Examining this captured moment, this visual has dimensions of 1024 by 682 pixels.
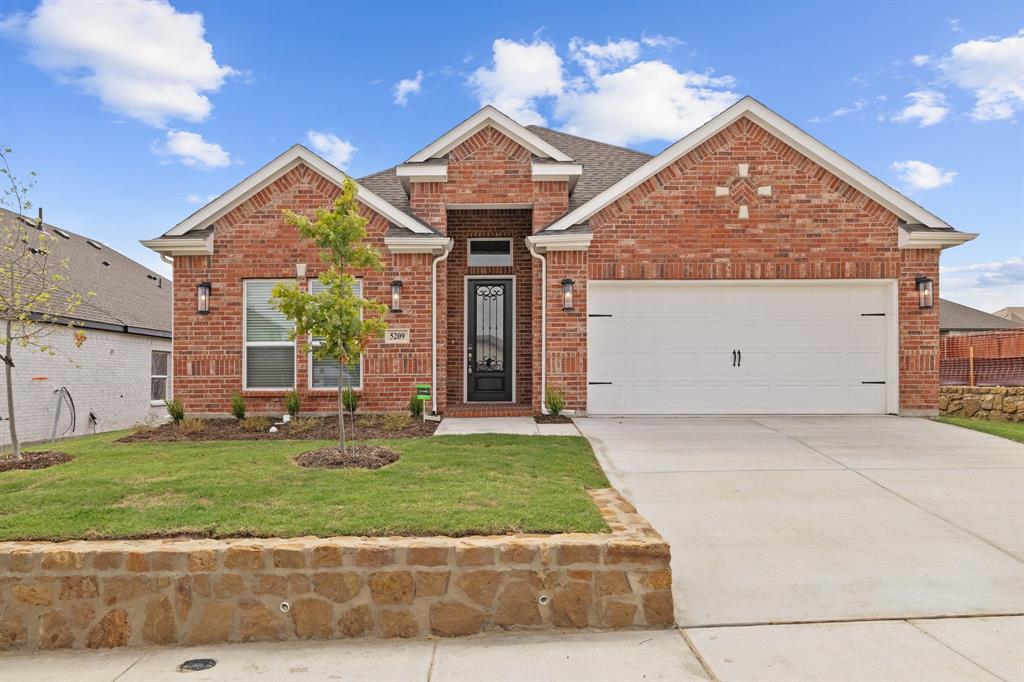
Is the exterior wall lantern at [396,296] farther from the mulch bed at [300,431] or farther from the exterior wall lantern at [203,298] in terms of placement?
the exterior wall lantern at [203,298]

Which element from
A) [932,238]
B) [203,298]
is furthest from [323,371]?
[932,238]

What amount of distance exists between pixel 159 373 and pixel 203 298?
9.53 meters

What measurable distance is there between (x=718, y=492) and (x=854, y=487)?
57.0 inches

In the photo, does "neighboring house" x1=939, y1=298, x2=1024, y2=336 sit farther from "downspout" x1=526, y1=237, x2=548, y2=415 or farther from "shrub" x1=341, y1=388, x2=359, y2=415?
"shrub" x1=341, y1=388, x2=359, y2=415

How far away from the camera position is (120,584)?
3572 mm

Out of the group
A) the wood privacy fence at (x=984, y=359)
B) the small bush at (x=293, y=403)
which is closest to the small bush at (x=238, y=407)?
the small bush at (x=293, y=403)

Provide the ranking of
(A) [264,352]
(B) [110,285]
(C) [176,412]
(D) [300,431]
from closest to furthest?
(D) [300,431] < (C) [176,412] < (A) [264,352] < (B) [110,285]

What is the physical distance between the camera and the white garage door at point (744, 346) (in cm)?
1011

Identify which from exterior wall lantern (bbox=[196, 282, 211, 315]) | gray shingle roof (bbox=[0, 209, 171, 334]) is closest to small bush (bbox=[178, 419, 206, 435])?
exterior wall lantern (bbox=[196, 282, 211, 315])

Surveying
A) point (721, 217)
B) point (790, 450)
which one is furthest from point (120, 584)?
point (721, 217)

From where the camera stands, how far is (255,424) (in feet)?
29.1

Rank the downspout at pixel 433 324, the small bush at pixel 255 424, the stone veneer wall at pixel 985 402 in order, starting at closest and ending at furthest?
the small bush at pixel 255 424 → the downspout at pixel 433 324 → the stone veneer wall at pixel 985 402

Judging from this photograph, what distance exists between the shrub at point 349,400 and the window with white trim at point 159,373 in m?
10.4

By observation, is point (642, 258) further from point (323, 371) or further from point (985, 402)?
point (985, 402)
